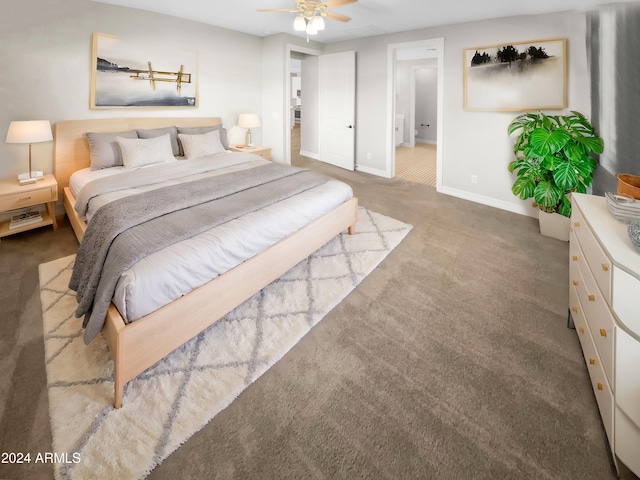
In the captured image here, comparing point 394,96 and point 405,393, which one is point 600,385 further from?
point 394,96

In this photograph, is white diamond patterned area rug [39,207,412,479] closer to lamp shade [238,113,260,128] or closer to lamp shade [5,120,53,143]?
lamp shade [5,120,53,143]

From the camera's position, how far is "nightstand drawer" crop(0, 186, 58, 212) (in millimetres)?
3016

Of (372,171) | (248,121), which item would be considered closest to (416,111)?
(372,171)

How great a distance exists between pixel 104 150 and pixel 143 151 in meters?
0.39

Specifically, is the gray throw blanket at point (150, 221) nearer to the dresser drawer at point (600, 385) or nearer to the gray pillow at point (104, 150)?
the gray pillow at point (104, 150)

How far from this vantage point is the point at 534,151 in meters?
3.17

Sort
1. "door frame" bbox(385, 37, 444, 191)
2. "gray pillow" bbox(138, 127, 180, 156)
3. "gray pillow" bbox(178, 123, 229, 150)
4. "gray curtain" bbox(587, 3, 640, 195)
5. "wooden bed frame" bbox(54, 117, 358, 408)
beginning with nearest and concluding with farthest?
"wooden bed frame" bbox(54, 117, 358, 408) → "gray curtain" bbox(587, 3, 640, 195) → "gray pillow" bbox(138, 127, 180, 156) → "gray pillow" bbox(178, 123, 229, 150) → "door frame" bbox(385, 37, 444, 191)

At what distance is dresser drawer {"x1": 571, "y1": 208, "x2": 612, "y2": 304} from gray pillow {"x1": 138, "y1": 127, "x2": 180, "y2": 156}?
163 inches

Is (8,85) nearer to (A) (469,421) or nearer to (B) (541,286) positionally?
(A) (469,421)

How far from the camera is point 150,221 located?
2.13m

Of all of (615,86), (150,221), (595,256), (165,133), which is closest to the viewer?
(595,256)

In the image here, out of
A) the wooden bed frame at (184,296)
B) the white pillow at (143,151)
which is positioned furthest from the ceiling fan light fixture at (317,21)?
the white pillow at (143,151)

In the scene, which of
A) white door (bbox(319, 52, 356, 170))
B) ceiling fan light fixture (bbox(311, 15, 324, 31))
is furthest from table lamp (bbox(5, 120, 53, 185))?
white door (bbox(319, 52, 356, 170))

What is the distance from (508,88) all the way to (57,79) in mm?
5049
